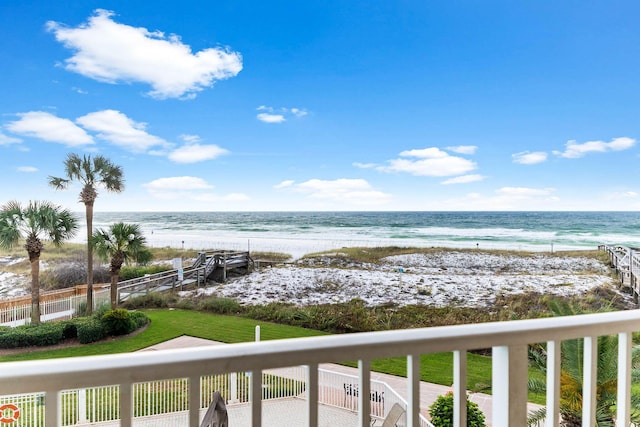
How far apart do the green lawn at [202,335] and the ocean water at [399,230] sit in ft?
1.81

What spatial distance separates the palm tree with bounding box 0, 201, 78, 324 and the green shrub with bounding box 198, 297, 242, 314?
40.3 inches

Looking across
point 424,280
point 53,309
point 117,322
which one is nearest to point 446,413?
point 424,280

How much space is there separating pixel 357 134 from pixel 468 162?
3.28 feet

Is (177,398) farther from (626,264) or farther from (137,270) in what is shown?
(626,264)

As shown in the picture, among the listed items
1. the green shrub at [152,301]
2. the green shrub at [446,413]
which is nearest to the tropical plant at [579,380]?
the green shrub at [446,413]

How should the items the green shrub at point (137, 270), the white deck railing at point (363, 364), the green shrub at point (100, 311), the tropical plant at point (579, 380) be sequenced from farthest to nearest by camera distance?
1. the green shrub at point (137, 270)
2. the green shrub at point (100, 311)
3. the tropical plant at point (579, 380)
4. the white deck railing at point (363, 364)

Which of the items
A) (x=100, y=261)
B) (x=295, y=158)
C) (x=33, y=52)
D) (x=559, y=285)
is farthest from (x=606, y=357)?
(x=33, y=52)

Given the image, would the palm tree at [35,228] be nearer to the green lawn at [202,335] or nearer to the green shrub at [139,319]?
the green lawn at [202,335]

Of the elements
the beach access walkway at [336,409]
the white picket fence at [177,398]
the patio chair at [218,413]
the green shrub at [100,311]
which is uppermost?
the patio chair at [218,413]

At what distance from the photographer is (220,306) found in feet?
9.32

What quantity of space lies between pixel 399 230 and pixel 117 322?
2240mm

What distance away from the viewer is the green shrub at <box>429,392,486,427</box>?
7.07 feet

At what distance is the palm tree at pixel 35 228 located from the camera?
2.22 m

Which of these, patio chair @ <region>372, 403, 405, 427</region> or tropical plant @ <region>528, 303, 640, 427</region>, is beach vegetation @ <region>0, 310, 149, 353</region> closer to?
patio chair @ <region>372, 403, 405, 427</region>
